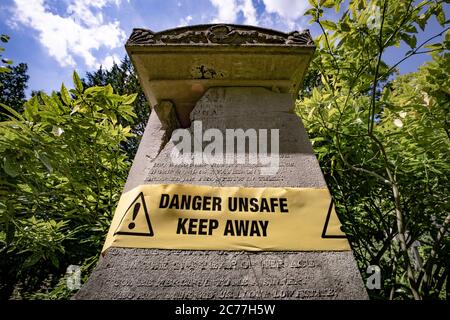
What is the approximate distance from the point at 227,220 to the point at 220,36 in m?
1.21

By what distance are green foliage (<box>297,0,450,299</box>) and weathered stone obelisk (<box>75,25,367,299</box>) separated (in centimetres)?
66

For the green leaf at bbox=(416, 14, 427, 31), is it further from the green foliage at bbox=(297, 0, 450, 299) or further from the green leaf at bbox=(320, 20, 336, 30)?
the green leaf at bbox=(320, 20, 336, 30)

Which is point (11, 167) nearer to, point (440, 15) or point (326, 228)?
point (326, 228)

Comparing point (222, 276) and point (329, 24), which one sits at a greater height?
point (329, 24)

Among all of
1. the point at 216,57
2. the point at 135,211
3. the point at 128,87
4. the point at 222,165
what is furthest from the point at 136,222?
the point at 128,87

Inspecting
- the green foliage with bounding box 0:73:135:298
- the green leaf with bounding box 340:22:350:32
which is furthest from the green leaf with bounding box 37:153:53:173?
the green leaf with bounding box 340:22:350:32

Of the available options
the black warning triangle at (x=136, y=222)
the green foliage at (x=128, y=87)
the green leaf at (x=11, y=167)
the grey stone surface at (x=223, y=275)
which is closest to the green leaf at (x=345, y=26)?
the grey stone surface at (x=223, y=275)

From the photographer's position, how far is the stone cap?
186 centimetres

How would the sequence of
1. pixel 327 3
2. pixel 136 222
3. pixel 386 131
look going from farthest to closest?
pixel 386 131
pixel 327 3
pixel 136 222

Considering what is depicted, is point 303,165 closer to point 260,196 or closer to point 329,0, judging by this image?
point 260,196

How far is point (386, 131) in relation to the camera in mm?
3059

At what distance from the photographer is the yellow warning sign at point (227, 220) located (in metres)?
1.44

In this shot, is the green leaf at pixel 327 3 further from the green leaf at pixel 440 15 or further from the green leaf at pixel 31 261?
the green leaf at pixel 31 261

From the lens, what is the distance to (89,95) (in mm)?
2400
